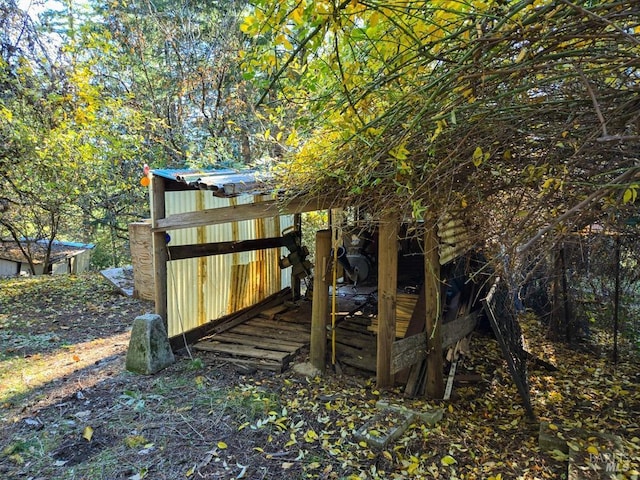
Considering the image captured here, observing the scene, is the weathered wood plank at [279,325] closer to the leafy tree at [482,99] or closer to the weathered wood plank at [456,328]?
the weathered wood plank at [456,328]

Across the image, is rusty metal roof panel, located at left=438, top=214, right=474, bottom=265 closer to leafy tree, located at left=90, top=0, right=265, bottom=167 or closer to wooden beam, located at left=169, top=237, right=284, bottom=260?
wooden beam, located at left=169, top=237, right=284, bottom=260

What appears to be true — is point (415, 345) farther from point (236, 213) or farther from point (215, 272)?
point (215, 272)

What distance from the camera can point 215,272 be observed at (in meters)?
6.13

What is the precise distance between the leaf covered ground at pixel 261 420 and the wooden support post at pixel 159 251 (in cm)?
72

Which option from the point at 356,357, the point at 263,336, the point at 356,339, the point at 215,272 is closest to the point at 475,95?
the point at 356,357

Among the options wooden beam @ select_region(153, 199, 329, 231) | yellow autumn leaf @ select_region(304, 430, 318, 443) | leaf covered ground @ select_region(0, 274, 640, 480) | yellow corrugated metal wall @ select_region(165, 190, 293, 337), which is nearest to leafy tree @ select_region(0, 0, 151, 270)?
leaf covered ground @ select_region(0, 274, 640, 480)

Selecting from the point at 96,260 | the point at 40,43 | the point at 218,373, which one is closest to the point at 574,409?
the point at 218,373

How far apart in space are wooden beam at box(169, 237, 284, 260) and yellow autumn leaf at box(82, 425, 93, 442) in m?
2.24

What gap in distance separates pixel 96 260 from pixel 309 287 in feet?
52.5

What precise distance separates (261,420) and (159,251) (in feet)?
8.04

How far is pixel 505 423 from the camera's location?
14.6 feet

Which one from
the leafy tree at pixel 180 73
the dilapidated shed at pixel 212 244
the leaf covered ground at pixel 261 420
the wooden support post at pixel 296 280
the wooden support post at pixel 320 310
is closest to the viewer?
the leaf covered ground at pixel 261 420

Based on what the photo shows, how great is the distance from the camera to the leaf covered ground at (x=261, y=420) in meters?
3.08

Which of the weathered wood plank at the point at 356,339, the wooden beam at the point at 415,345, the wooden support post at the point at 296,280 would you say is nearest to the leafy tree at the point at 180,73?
the wooden support post at the point at 296,280
